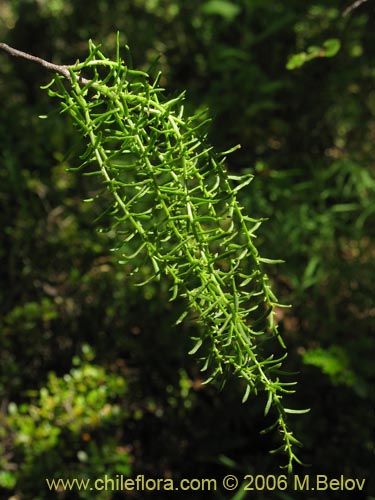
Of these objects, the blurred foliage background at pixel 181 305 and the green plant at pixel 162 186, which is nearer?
the green plant at pixel 162 186

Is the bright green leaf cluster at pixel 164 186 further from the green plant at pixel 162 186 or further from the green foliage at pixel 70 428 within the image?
the green foliage at pixel 70 428

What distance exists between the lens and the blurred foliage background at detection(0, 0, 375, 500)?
219 centimetres

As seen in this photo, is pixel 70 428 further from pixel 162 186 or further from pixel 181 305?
pixel 162 186

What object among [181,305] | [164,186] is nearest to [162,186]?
[164,186]

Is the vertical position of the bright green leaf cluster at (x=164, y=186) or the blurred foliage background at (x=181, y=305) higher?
the bright green leaf cluster at (x=164, y=186)

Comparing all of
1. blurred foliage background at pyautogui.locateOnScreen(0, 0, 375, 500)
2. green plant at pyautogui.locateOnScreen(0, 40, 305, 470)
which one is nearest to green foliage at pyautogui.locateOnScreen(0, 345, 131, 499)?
blurred foliage background at pyautogui.locateOnScreen(0, 0, 375, 500)

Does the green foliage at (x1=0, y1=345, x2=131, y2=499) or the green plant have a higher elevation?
the green plant

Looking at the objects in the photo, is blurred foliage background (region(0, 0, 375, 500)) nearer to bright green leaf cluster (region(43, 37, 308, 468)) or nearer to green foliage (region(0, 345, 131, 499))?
green foliage (region(0, 345, 131, 499))

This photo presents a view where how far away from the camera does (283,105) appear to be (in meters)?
3.25

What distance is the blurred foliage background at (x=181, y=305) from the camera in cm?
219

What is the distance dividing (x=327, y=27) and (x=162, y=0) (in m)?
1.29

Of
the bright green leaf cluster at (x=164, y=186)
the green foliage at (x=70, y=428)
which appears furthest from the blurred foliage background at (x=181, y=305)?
the bright green leaf cluster at (x=164, y=186)

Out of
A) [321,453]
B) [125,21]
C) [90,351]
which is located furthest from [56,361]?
[125,21]

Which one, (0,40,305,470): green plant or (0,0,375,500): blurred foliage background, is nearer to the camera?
(0,40,305,470): green plant
